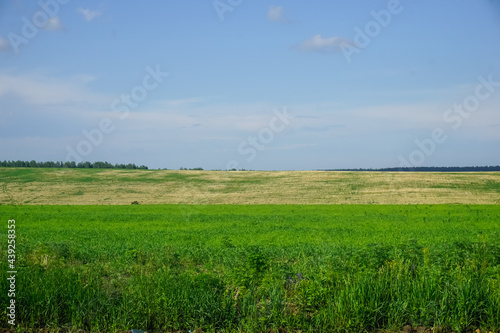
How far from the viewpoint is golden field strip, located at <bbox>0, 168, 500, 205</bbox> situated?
54406 millimetres

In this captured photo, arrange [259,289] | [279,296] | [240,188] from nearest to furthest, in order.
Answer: [279,296] → [259,289] → [240,188]

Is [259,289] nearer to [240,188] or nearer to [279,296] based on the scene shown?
[279,296]

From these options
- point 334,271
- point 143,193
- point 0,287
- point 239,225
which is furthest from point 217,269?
point 143,193

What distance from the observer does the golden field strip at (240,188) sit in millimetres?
54406

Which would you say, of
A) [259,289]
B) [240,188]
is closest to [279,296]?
[259,289]

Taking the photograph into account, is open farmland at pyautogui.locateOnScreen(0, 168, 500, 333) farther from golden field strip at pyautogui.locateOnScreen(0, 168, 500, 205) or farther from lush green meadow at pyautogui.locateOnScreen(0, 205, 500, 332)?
golden field strip at pyautogui.locateOnScreen(0, 168, 500, 205)

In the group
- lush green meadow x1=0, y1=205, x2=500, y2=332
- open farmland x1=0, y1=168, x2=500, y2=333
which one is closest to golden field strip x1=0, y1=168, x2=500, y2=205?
open farmland x1=0, y1=168, x2=500, y2=333

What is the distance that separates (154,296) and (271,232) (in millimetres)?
15333

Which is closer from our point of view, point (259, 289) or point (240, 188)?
point (259, 289)

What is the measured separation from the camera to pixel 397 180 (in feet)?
215

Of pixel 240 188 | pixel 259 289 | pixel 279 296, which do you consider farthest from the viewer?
pixel 240 188

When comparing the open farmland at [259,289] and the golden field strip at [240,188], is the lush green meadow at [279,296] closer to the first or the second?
the open farmland at [259,289]

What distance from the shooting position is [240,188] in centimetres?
6512

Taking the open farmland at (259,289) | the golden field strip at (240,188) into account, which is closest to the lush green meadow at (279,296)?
the open farmland at (259,289)
